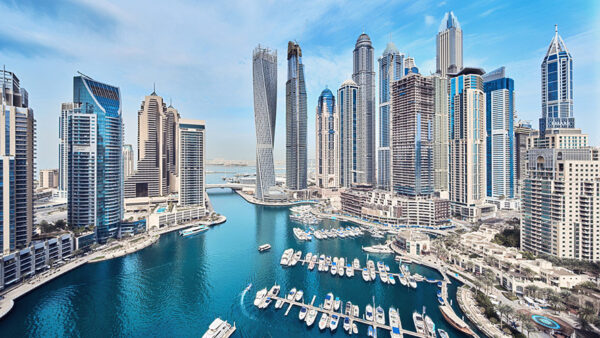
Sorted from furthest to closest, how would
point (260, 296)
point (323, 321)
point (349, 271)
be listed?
point (349, 271) → point (260, 296) → point (323, 321)

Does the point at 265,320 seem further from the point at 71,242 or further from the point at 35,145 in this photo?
the point at 35,145

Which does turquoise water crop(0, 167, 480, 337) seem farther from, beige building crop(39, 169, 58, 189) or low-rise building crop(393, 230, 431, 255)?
beige building crop(39, 169, 58, 189)

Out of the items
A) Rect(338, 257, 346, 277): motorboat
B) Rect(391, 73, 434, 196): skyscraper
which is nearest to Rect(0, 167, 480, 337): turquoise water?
Rect(338, 257, 346, 277): motorboat

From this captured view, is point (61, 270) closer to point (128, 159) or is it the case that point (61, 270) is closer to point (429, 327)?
point (429, 327)

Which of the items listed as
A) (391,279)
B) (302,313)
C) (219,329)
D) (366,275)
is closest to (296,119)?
(366,275)

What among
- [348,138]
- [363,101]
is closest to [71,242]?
[348,138]

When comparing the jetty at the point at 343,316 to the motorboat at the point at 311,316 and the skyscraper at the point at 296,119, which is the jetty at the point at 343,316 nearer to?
the motorboat at the point at 311,316
